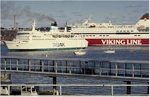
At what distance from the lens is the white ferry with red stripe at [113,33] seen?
5827 inches

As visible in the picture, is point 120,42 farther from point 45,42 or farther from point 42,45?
point 42,45

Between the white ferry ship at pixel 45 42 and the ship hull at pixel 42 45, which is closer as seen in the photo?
the ship hull at pixel 42 45

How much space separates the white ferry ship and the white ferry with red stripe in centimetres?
568

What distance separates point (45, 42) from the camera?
13525 centimetres

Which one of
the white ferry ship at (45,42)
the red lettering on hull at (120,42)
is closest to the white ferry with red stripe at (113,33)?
the red lettering on hull at (120,42)

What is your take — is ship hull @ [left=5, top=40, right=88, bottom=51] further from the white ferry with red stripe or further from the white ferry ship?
the white ferry with red stripe

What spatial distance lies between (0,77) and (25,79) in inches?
441

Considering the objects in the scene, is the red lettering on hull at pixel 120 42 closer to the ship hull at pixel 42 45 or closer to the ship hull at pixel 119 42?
the ship hull at pixel 119 42

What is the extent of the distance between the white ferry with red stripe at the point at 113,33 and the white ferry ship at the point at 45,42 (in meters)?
5.68

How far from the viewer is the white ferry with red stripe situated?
14800 centimetres

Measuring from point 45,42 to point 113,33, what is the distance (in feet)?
81.9

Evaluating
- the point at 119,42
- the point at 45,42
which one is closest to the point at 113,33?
the point at 119,42

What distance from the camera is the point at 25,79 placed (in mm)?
41406

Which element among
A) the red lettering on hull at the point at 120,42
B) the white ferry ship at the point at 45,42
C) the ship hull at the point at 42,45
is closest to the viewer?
the ship hull at the point at 42,45
